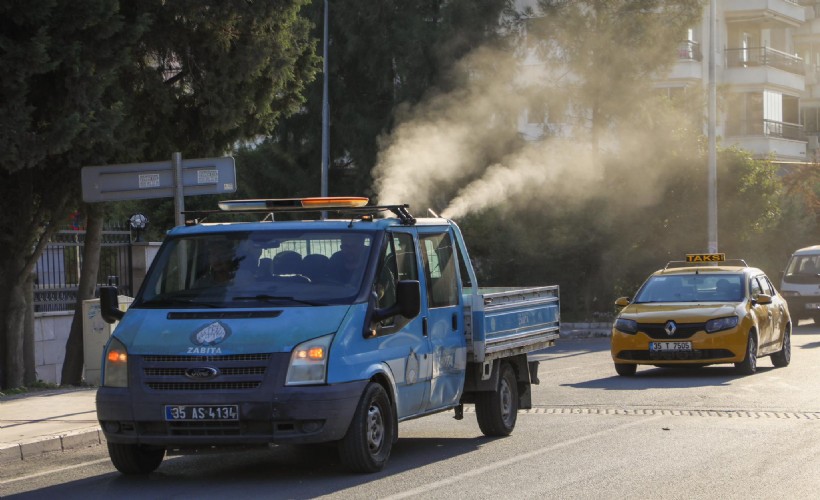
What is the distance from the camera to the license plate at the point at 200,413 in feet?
29.6

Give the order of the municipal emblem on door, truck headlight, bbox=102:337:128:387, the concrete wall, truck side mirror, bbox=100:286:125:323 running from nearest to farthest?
the municipal emblem on door < truck headlight, bbox=102:337:128:387 < truck side mirror, bbox=100:286:125:323 < the concrete wall

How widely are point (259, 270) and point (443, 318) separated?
69.5 inches

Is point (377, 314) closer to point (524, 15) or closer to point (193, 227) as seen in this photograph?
point (193, 227)

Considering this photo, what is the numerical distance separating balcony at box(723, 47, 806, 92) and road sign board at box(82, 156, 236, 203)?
38.4 meters

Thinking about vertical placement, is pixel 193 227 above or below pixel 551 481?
above

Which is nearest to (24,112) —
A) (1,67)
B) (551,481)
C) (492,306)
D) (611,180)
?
(1,67)

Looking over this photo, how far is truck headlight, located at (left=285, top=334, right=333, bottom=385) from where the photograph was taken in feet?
29.7

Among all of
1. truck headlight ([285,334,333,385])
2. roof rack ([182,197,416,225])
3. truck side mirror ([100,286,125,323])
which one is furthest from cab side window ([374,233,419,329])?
truck side mirror ([100,286,125,323])

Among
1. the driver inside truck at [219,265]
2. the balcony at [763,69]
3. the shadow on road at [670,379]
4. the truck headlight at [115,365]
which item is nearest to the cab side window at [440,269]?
the driver inside truck at [219,265]

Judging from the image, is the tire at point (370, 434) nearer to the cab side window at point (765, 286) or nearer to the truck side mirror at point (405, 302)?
the truck side mirror at point (405, 302)

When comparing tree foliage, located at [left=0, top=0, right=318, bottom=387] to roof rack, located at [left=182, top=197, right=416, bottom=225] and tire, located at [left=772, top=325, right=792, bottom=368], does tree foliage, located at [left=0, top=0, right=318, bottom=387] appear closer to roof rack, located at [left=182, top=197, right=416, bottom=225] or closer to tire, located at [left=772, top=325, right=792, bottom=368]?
roof rack, located at [left=182, top=197, right=416, bottom=225]

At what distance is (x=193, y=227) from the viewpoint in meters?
10.5

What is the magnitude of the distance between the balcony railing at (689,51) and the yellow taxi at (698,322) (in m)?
30.2

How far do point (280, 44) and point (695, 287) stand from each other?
22.8 ft
